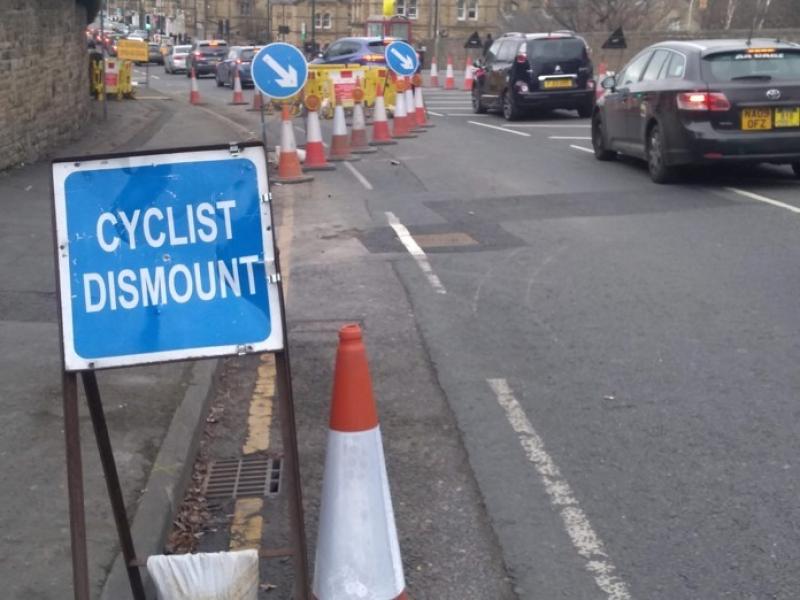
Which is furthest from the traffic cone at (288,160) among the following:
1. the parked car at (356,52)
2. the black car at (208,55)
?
the black car at (208,55)

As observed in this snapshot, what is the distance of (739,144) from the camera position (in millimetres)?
13164

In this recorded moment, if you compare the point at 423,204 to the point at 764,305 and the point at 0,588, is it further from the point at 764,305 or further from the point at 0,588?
the point at 0,588

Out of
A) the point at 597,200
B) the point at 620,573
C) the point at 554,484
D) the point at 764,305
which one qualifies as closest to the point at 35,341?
the point at 554,484

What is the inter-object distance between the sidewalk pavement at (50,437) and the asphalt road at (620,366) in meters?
1.47

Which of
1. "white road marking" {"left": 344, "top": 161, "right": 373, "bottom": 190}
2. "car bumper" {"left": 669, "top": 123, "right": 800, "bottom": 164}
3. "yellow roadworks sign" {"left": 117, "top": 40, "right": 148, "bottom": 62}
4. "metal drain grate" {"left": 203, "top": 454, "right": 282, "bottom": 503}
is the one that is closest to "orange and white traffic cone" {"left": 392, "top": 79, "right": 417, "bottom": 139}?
"white road marking" {"left": 344, "top": 161, "right": 373, "bottom": 190}

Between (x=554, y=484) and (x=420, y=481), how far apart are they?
59 cm

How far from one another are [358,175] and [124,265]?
12494mm

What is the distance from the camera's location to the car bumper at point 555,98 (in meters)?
23.9

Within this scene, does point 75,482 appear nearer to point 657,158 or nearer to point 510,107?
point 657,158

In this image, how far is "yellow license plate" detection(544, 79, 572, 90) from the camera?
78.5 ft

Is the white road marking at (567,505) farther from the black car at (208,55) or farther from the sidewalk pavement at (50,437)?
the black car at (208,55)

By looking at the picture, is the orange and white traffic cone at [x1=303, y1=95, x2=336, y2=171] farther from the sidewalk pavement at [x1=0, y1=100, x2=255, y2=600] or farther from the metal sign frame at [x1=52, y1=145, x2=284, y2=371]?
the metal sign frame at [x1=52, y1=145, x2=284, y2=371]

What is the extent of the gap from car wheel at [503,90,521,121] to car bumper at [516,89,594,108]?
184mm

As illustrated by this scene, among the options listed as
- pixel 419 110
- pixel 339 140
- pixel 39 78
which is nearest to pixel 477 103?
pixel 419 110
